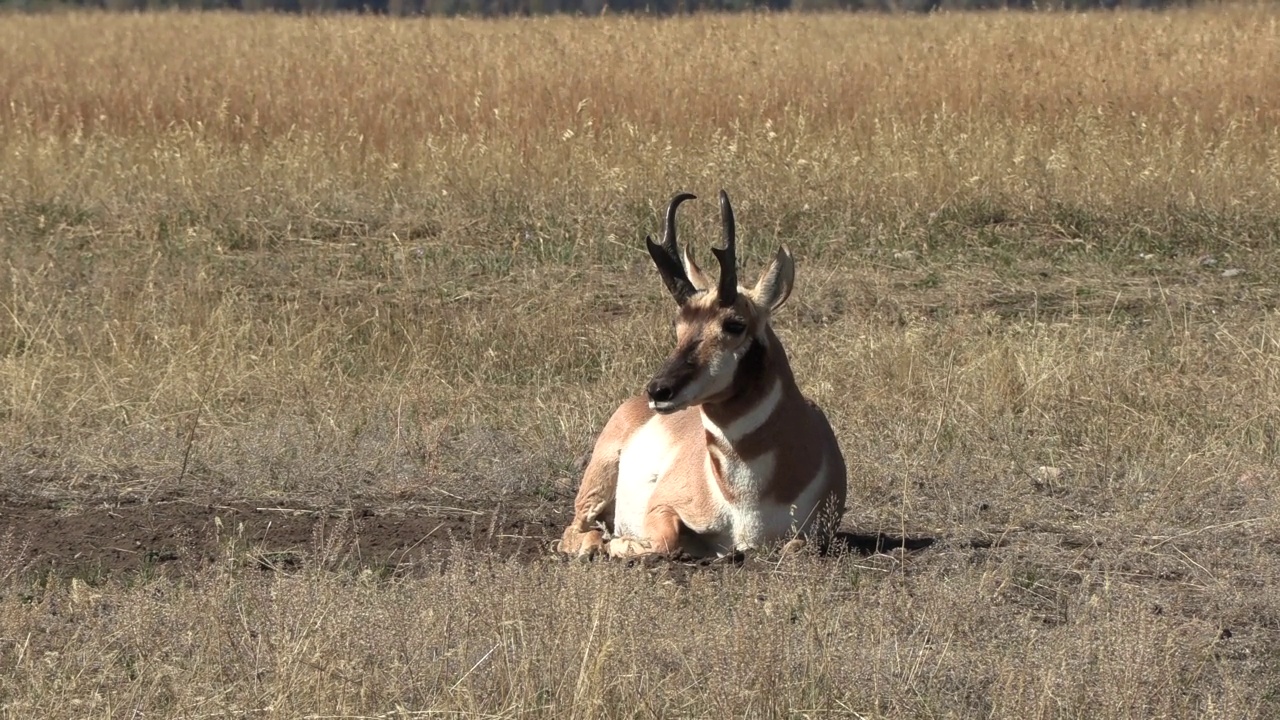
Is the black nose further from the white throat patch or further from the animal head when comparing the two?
the white throat patch

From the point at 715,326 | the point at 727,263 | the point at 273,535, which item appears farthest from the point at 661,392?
the point at 273,535

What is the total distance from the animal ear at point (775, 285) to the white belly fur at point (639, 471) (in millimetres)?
727

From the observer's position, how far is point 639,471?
20.5ft

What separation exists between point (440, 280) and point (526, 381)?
2.21 m

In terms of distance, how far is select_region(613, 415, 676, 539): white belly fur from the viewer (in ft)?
20.2

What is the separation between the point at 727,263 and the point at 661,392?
1.65 feet

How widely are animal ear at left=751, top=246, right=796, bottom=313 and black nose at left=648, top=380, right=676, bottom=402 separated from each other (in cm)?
58

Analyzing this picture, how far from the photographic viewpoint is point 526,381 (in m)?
8.80

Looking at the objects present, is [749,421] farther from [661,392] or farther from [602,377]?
[602,377]

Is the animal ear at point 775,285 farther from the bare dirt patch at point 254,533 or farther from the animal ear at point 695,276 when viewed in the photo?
the bare dirt patch at point 254,533

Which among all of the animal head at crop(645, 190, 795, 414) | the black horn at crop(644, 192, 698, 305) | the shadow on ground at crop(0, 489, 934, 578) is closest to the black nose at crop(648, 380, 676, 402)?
the animal head at crop(645, 190, 795, 414)

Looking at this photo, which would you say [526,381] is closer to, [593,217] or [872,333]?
[872,333]

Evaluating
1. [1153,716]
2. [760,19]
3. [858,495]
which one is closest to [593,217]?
[858,495]

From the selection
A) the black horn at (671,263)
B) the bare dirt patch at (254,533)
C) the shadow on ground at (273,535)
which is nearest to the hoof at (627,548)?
the shadow on ground at (273,535)
